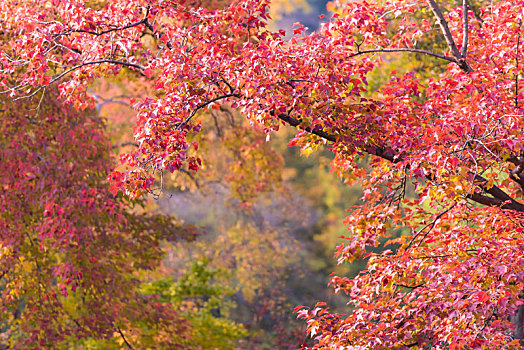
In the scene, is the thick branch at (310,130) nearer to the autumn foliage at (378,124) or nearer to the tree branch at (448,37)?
the autumn foliage at (378,124)

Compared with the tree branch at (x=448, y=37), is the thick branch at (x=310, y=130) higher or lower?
lower

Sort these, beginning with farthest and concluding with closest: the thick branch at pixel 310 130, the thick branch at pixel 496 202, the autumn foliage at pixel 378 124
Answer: the thick branch at pixel 496 202 < the thick branch at pixel 310 130 < the autumn foliage at pixel 378 124

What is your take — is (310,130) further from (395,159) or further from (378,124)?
(395,159)

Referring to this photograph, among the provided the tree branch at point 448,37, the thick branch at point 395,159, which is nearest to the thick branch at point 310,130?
the thick branch at point 395,159

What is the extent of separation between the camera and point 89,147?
6.23 meters

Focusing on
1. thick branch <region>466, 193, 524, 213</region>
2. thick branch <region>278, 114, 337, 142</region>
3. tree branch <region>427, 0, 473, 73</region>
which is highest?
tree branch <region>427, 0, 473, 73</region>

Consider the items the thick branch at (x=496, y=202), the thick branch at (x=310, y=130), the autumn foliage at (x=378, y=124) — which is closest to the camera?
the autumn foliage at (x=378, y=124)

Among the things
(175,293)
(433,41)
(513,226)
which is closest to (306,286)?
(175,293)

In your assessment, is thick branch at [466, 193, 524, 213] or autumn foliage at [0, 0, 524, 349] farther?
thick branch at [466, 193, 524, 213]

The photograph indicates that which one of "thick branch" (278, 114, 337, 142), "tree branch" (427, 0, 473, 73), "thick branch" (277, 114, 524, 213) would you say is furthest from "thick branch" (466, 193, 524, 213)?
"thick branch" (278, 114, 337, 142)

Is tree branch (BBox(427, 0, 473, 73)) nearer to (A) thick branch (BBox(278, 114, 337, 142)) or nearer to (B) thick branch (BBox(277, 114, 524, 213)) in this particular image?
(B) thick branch (BBox(277, 114, 524, 213))

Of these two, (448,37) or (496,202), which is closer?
(448,37)

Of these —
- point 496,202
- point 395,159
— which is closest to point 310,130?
point 395,159

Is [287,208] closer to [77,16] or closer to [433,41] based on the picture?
[433,41]
